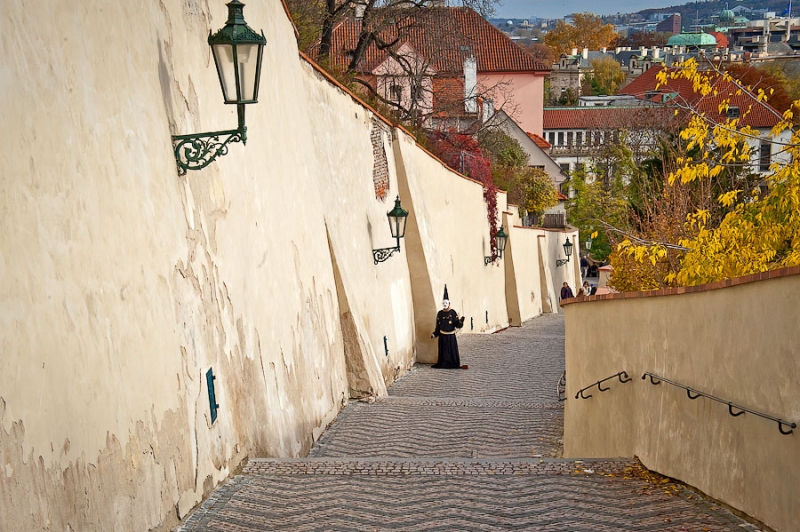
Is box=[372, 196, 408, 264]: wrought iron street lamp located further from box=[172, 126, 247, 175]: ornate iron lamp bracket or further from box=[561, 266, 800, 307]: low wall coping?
box=[172, 126, 247, 175]: ornate iron lamp bracket

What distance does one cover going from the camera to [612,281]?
1911 cm

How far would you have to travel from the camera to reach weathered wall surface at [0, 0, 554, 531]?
177 inches

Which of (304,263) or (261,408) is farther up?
(304,263)

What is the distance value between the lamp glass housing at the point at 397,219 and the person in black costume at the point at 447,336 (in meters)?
1.95

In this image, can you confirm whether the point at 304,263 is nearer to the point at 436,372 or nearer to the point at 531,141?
the point at 436,372

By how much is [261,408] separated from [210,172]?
2098mm

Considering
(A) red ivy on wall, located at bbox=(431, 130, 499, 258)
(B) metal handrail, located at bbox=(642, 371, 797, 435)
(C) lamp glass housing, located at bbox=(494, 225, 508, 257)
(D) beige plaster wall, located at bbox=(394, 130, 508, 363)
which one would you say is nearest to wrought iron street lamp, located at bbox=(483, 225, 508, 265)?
(C) lamp glass housing, located at bbox=(494, 225, 508, 257)

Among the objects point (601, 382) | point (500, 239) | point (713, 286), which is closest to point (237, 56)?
point (713, 286)

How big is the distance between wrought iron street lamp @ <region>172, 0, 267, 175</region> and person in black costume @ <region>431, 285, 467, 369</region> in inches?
450

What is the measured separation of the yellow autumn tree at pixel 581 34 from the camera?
162 meters

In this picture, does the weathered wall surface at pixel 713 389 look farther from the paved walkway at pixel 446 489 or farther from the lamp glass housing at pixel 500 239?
the lamp glass housing at pixel 500 239

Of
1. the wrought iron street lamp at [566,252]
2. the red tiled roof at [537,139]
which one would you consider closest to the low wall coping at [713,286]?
the wrought iron street lamp at [566,252]

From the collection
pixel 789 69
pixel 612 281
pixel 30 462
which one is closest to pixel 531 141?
pixel 612 281

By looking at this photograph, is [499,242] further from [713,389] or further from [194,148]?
[713,389]
